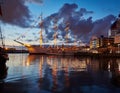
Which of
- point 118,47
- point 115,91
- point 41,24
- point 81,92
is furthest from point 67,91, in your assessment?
point 41,24

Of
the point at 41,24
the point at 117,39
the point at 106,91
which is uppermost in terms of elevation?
the point at 41,24

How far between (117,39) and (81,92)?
151117 millimetres

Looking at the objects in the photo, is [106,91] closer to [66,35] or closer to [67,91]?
[67,91]

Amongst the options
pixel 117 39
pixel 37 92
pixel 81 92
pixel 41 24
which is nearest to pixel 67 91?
pixel 81 92

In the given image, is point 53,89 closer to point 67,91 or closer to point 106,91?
point 67,91

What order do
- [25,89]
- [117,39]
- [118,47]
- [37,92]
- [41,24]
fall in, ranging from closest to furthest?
[37,92], [25,89], [118,47], [117,39], [41,24]

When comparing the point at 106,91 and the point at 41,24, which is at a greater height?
the point at 41,24

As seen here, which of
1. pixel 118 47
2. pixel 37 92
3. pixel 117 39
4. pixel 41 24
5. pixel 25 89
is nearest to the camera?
pixel 37 92

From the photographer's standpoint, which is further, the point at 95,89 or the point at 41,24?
the point at 41,24

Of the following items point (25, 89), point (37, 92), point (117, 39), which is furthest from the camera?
point (117, 39)

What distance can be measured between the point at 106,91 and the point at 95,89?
1063 mm

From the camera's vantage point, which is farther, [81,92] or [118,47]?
[118,47]

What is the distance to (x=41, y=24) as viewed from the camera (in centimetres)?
18012

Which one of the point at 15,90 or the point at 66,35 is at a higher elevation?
the point at 66,35
